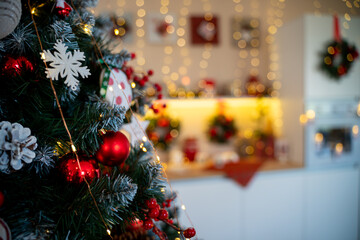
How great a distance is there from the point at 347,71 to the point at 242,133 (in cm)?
112

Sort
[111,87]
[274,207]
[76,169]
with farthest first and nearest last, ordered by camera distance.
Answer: [274,207], [111,87], [76,169]

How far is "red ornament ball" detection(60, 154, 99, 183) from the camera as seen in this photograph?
0.63 m

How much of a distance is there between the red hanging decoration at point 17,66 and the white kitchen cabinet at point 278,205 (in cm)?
160

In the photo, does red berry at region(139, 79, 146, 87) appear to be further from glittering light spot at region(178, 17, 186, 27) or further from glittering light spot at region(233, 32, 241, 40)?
glittering light spot at region(233, 32, 241, 40)

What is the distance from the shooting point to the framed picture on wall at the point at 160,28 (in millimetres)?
2652

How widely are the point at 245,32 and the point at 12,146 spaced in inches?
108

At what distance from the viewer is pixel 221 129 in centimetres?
281

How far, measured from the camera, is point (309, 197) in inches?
92.9

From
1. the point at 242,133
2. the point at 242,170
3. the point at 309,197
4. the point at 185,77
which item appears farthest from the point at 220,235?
the point at 185,77

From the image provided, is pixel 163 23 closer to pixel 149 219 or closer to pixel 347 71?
pixel 347 71

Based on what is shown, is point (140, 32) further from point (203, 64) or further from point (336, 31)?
point (336, 31)

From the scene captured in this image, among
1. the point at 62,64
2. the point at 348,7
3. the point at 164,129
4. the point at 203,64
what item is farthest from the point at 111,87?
the point at 348,7

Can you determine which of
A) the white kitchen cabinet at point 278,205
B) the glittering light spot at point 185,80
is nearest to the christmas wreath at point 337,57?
the white kitchen cabinet at point 278,205

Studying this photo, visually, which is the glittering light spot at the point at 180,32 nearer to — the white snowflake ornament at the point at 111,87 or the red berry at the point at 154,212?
the white snowflake ornament at the point at 111,87
